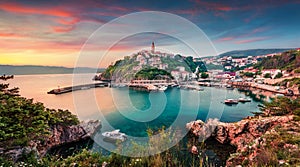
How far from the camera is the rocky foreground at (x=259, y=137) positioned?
2.37 meters

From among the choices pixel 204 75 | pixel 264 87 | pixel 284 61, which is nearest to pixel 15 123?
pixel 264 87

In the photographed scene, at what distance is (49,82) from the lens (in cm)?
2314

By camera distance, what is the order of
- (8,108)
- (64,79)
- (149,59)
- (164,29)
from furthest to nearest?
1. (64,79)
2. (149,59)
3. (164,29)
4. (8,108)

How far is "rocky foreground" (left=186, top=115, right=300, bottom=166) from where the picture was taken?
2367 mm

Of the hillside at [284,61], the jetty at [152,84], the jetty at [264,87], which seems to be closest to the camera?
the jetty at [264,87]

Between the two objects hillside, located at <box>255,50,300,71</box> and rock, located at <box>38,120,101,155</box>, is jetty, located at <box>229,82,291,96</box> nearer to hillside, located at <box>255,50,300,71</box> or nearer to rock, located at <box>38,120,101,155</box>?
hillside, located at <box>255,50,300,71</box>

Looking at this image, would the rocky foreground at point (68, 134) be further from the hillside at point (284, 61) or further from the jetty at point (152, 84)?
the hillside at point (284, 61)

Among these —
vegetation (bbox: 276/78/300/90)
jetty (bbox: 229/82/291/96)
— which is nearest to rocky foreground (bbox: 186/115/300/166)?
jetty (bbox: 229/82/291/96)

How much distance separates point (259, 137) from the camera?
3701 mm

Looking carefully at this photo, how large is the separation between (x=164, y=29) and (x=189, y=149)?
3.57m

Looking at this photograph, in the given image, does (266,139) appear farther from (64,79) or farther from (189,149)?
(64,79)

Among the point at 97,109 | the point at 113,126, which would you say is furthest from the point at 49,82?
the point at 113,126

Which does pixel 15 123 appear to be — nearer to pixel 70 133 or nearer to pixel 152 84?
pixel 70 133

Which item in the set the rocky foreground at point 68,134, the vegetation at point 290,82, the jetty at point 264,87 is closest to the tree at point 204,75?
the jetty at point 264,87
